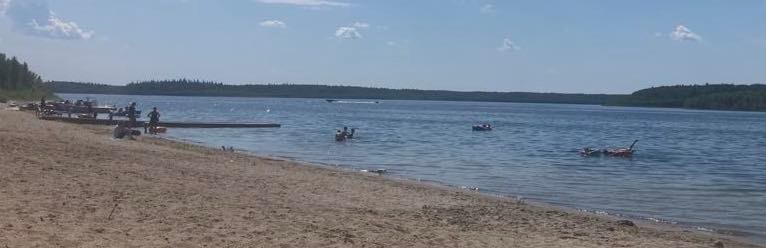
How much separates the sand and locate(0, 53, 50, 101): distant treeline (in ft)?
294

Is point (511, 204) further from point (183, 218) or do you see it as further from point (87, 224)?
point (87, 224)

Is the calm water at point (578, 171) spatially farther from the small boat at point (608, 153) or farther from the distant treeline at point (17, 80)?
the distant treeline at point (17, 80)

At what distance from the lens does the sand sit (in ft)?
31.7

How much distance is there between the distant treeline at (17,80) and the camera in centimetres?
10412

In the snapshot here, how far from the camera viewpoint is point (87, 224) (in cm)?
973

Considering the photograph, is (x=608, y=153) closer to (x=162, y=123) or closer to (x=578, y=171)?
Answer: (x=578, y=171)

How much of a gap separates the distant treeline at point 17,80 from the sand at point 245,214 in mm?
89584

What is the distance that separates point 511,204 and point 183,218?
25.9ft

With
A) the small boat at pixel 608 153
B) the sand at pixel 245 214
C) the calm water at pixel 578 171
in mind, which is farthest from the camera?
the small boat at pixel 608 153

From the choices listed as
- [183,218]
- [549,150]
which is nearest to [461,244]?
[183,218]

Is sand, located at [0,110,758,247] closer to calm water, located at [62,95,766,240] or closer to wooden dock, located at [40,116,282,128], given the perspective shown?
calm water, located at [62,95,766,240]

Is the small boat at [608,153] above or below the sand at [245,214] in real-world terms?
below

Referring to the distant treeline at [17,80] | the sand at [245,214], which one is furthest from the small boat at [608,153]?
the distant treeline at [17,80]

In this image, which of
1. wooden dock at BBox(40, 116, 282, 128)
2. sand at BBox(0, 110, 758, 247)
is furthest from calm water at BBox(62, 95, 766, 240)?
sand at BBox(0, 110, 758, 247)
